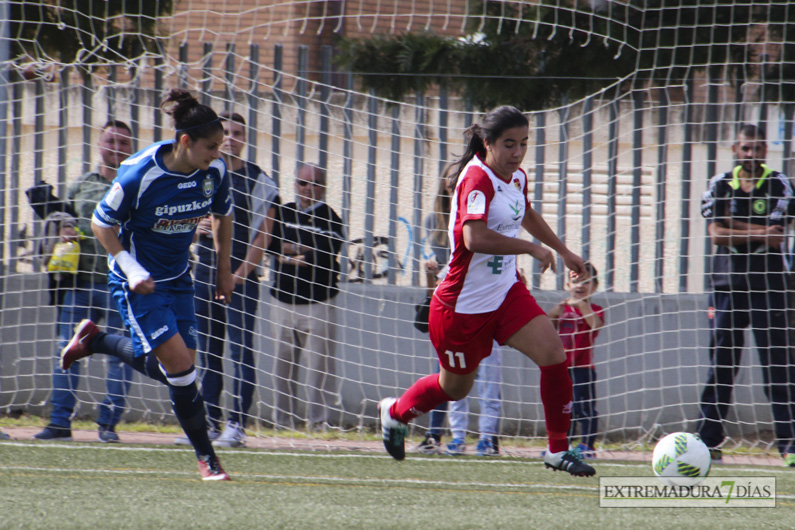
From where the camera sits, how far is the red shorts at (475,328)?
4016mm

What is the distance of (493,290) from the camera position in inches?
159

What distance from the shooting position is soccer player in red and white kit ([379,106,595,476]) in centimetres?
391

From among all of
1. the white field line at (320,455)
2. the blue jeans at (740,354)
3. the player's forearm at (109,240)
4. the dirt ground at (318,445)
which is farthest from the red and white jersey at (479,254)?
the blue jeans at (740,354)

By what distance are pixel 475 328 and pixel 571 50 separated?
2816mm

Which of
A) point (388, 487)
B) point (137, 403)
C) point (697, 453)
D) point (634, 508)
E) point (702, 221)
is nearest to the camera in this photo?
point (634, 508)

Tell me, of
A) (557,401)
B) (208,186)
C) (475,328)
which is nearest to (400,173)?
(208,186)

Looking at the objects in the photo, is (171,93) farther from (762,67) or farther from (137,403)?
(762,67)

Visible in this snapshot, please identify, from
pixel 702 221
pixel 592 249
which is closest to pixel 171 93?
pixel 592 249

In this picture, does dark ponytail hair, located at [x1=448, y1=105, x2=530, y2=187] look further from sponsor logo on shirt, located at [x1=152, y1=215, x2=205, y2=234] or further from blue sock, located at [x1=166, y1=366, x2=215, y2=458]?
blue sock, located at [x1=166, y1=366, x2=215, y2=458]

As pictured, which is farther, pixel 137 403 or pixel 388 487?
pixel 137 403

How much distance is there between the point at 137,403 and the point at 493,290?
3.81 metres

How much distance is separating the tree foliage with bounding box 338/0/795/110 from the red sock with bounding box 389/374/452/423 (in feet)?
8.47

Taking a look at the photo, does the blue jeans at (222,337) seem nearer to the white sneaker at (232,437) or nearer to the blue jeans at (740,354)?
the white sneaker at (232,437)

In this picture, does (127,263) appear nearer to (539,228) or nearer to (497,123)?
(497,123)
